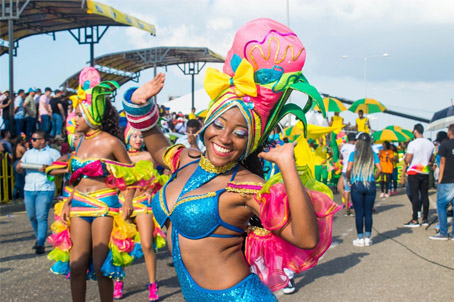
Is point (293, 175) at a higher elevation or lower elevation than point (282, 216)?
higher

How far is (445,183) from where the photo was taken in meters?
9.34

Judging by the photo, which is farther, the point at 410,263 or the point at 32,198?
the point at 32,198

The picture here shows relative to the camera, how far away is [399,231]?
33.3 ft

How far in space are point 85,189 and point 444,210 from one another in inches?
276

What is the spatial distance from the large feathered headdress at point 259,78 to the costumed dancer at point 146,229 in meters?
2.76

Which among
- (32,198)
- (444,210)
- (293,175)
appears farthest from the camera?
(444,210)

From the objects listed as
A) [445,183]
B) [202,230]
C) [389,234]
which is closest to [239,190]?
Result: [202,230]

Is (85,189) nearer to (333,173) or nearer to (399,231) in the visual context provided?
(399,231)

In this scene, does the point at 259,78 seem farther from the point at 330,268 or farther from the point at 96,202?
the point at 330,268

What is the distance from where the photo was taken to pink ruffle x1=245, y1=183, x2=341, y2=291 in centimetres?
220

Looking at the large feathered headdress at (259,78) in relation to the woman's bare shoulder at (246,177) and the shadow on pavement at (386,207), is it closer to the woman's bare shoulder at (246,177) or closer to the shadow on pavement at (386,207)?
the woman's bare shoulder at (246,177)

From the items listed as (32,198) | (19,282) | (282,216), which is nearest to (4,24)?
(32,198)

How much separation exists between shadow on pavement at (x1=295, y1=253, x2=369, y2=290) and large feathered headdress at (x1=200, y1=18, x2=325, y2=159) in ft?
13.4

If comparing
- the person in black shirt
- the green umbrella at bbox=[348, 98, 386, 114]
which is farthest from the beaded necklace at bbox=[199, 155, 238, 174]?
the green umbrella at bbox=[348, 98, 386, 114]
